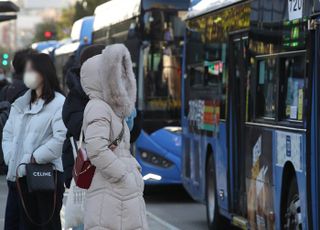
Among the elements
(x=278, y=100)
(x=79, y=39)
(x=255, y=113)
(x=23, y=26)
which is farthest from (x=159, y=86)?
(x=23, y=26)

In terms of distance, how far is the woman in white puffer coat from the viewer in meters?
6.60

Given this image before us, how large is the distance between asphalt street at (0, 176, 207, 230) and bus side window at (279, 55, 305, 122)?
402cm

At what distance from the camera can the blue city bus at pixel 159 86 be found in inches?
645

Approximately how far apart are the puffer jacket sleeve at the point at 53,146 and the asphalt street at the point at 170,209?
3993mm

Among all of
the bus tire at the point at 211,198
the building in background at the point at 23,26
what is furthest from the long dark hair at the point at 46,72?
the building in background at the point at 23,26

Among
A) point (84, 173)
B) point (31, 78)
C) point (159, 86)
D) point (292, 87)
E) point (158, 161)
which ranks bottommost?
point (158, 161)

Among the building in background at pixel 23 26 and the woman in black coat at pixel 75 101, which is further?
the building in background at pixel 23 26

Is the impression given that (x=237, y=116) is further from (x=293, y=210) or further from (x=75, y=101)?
(x=75, y=101)

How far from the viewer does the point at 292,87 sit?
9250 mm

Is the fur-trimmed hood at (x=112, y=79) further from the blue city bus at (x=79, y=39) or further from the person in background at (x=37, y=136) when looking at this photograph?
the blue city bus at (x=79, y=39)

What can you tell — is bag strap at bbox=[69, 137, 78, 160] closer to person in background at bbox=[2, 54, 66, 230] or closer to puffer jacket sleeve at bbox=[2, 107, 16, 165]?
person in background at bbox=[2, 54, 66, 230]

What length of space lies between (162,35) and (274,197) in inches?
282

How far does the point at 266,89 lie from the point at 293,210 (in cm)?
136

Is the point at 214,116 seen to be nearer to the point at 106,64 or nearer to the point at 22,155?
the point at 22,155
